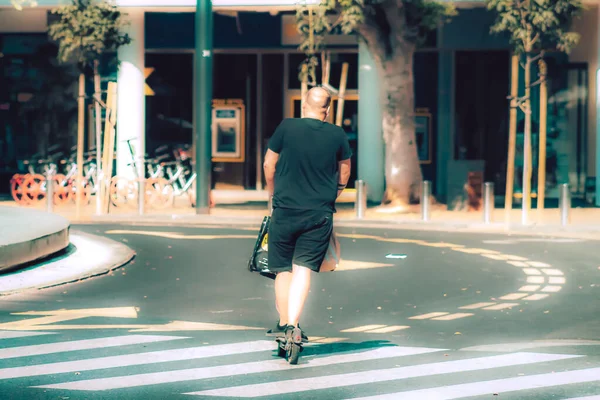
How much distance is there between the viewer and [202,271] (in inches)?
552

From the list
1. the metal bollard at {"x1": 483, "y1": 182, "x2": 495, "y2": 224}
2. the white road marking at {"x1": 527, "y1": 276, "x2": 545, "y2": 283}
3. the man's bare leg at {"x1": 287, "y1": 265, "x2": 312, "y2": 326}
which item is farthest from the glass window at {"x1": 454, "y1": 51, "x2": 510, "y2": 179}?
the man's bare leg at {"x1": 287, "y1": 265, "x2": 312, "y2": 326}

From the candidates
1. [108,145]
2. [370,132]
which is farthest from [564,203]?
[108,145]

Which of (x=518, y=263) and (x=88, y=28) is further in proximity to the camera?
(x=88, y=28)

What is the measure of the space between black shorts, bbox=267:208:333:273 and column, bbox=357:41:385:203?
1899 cm

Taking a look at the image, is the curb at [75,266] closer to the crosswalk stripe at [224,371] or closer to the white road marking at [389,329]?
the white road marking at [389,329]

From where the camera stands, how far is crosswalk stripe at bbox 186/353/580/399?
7246mm

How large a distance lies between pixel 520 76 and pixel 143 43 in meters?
8.50

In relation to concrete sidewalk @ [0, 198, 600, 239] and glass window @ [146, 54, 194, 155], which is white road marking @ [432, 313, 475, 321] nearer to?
concrete sidewalk @ [0, 198, 600, 239]

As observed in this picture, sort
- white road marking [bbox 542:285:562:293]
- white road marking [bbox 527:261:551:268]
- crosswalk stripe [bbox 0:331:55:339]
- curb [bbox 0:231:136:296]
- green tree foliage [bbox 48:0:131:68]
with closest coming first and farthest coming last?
crosswalk stripe [bbox 0:331:55:339] < white road marking [bbox 542:285:562:293] < curb [bbox 0:231:136:296] < white road marking [bbox 527:261:551:268] < green tree foliage [bbox 48:0:131:68]

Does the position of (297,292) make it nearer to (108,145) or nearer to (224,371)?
(224,371)

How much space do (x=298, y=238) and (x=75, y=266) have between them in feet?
20.8

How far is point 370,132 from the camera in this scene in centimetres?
2748

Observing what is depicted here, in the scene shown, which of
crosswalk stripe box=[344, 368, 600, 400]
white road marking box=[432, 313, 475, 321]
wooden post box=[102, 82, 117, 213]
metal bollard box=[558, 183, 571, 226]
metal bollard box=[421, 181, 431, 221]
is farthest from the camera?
wooden post box=[102, 82, 117, 213]

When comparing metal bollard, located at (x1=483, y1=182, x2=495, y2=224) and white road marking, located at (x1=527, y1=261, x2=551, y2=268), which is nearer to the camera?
white road marking, located at (x1=527, y1=261, x2=551, y2=268)
